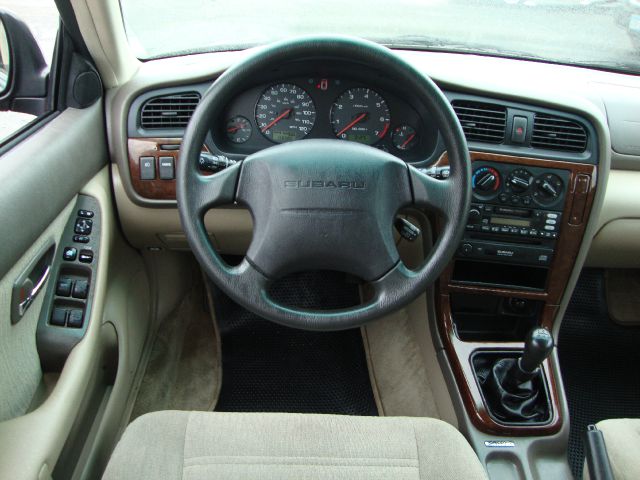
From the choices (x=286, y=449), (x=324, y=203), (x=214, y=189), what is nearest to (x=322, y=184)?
(x=324, y=203)

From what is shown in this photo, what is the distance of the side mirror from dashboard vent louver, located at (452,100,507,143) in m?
1.07

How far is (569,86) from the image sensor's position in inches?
70.9

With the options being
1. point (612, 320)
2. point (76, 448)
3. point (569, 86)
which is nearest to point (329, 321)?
point (76, 448)

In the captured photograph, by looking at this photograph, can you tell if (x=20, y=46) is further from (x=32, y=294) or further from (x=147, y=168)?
(x=32, y=294)

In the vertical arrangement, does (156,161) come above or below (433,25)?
below

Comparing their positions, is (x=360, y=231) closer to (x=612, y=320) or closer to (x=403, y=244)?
(x=403, y=244)

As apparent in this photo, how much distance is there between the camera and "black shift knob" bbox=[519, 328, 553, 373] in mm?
1443

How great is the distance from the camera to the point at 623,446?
4.06 ft

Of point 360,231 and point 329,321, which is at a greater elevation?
point 360,231

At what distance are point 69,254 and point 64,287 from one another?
0.08 m

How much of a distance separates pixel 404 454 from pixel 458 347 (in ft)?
1.79

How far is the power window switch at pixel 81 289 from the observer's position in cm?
145

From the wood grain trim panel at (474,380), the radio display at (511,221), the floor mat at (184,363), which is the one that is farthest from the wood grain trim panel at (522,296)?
the floor mat at (184,363)

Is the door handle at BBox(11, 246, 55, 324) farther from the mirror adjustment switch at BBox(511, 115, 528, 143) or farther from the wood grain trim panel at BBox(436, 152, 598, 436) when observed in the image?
the mirror adjustment switch at BBox(511, 115, 528, 143)
